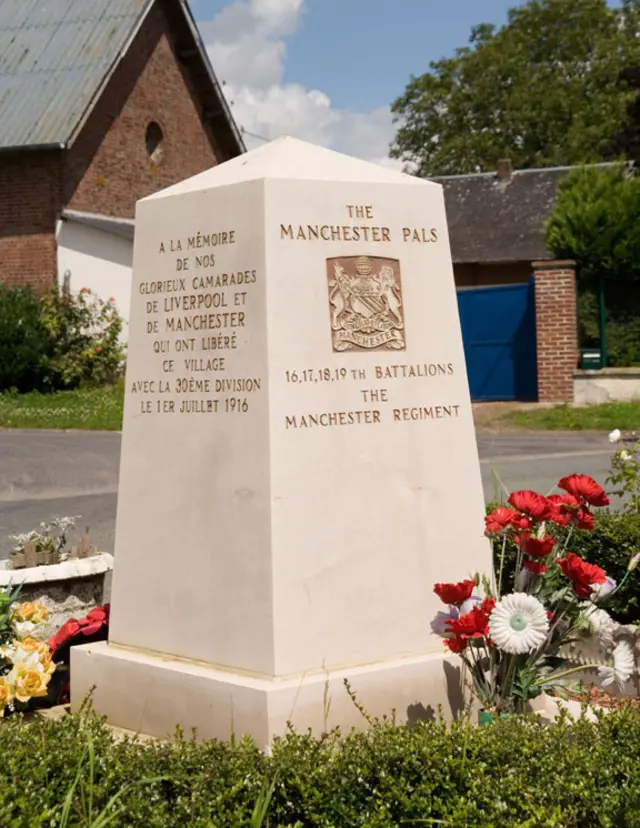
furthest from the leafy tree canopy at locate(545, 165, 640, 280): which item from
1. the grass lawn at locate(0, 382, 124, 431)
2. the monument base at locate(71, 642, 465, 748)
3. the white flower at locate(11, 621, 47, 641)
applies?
the white flower at locate(11, 621, 47, 641)

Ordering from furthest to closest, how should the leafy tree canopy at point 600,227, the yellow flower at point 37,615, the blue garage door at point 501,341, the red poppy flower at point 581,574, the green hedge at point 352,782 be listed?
the blue garage door at point 501,341 → the leafy tree canopy at point 600,227 → the yellow flower at point 37,615 → the red poppy flower at point 581,574 → the green hedge at point 352,782

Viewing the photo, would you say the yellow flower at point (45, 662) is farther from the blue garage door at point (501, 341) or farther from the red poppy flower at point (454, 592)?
the blue garage door at point (501, 341)

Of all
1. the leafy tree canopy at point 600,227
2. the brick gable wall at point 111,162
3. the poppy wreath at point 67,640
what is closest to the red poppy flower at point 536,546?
the poppy wreath at point 67,640

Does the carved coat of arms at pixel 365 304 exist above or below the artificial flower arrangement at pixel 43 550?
above

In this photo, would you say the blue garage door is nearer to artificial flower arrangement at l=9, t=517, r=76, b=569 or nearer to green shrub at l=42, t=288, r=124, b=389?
green shrub at l=42, t=288, r=124, b=389

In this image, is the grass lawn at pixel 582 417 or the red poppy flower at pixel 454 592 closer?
the red poppy flower at pixel 454 592

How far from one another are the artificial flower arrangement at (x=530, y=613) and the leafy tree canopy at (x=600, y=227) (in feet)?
56.5

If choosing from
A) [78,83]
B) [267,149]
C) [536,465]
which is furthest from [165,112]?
[267,149]

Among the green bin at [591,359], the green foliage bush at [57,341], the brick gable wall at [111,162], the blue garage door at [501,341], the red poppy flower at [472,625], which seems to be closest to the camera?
the red poppy flower at [472,625]

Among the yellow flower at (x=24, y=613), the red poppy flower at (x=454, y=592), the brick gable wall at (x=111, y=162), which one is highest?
the brick gable wall at (x=111, y=162)

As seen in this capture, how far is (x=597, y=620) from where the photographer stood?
4645 millimetres

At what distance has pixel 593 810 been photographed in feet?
10.4

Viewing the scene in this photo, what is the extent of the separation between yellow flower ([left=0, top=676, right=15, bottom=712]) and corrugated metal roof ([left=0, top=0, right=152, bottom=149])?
20062 mm

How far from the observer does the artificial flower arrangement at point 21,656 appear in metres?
4.42
